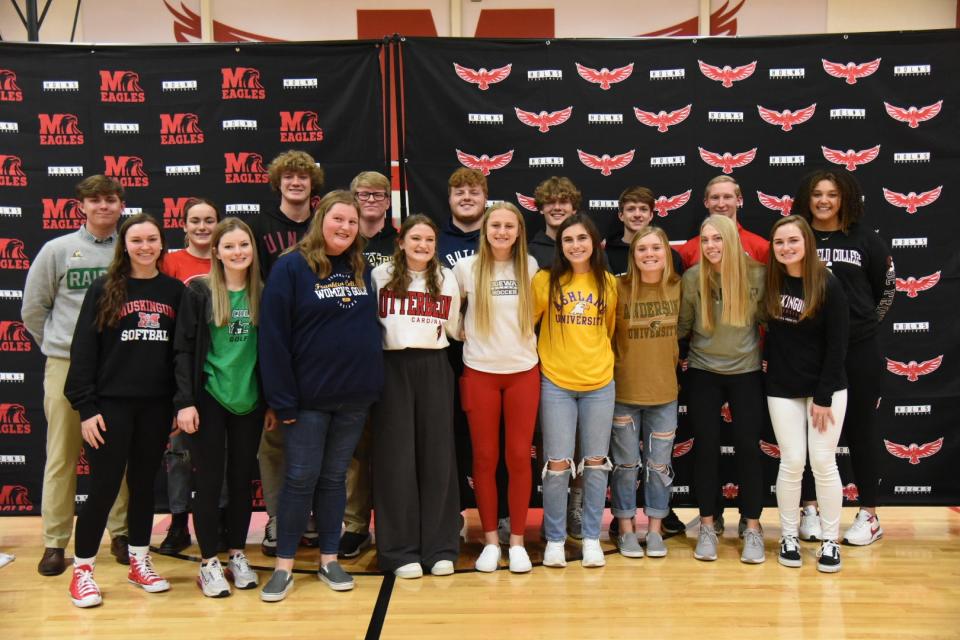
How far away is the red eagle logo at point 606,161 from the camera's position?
400 centimetres

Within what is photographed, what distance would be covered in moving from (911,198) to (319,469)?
344 centimetres

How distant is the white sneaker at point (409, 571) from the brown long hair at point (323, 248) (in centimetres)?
125

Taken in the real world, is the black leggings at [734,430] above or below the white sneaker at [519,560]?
above

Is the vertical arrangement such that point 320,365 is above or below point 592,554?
above

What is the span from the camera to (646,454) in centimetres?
346

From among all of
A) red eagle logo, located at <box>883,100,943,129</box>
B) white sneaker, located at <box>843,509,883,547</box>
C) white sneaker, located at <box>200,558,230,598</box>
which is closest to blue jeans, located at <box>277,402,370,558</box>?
white sneaker, located at <box>200,558,230,598</box>

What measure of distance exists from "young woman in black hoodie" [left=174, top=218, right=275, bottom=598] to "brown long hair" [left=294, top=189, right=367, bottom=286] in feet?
0.78

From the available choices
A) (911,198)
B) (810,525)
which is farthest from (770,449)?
(911,198)

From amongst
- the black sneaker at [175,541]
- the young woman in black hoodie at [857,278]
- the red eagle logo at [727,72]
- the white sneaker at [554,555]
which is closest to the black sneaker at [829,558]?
the young woman in black hoodie at [857,278]

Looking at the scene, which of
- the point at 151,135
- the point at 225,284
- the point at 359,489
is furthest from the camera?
the point at 151,135

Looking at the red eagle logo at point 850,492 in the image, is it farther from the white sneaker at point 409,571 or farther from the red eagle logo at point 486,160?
the red eagle logo at point 486,160

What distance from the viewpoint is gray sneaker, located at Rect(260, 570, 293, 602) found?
290 centimetres

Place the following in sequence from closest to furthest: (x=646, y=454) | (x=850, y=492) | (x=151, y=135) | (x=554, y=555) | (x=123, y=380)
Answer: (x=123, y=380) < (x=554, y=555) < (x=646, y=454) < (x=151, y=135) < (x=850, y=492)

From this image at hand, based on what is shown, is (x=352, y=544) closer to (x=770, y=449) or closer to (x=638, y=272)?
(x=638, y=272)
